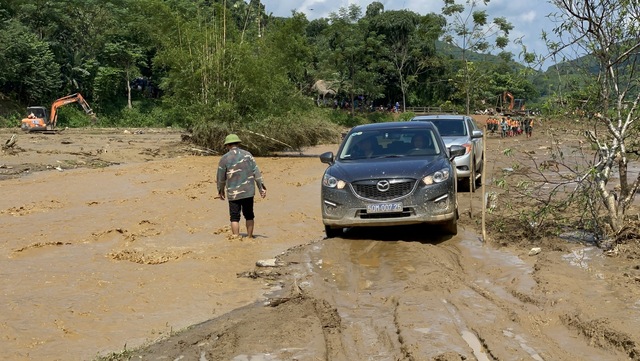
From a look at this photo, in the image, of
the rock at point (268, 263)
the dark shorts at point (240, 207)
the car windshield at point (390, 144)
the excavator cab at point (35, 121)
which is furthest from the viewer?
the excavator cab at point (35, 121)

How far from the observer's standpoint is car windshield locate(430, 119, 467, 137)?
16.4 metres

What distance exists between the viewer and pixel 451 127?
16.7 m

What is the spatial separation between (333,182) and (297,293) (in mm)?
2952

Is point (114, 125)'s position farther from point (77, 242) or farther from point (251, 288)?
point (251, 288)

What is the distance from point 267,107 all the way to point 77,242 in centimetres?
1866

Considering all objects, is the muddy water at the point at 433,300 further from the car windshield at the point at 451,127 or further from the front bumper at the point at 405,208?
the car windshield at the point at 451,127

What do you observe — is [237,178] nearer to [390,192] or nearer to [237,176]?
[237,176]

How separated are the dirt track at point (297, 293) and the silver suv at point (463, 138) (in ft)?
5.57

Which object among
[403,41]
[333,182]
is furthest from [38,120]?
[403,41]

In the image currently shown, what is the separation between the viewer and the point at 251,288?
310 inches

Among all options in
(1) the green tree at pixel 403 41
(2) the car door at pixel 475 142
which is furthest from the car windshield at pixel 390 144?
(1) the green tree at pixel 403 41

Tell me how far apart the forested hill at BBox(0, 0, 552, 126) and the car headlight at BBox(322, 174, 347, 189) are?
14.3 metres

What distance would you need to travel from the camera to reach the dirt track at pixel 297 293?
18.5ft

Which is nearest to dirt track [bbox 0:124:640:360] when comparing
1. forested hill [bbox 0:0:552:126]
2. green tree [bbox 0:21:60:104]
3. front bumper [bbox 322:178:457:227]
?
front bumper [bbox 322:178:457:227]
